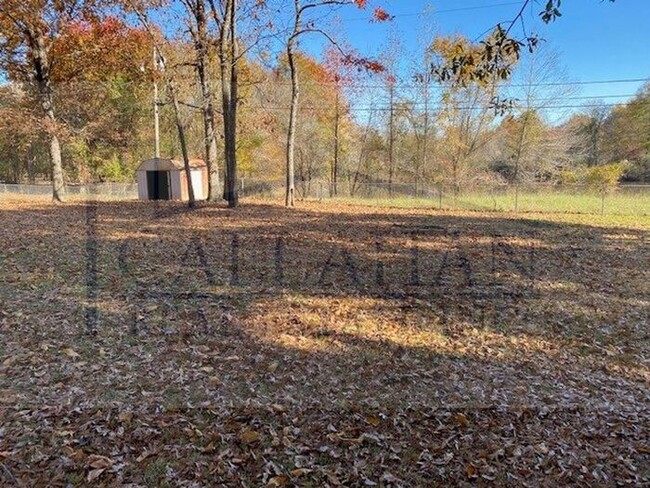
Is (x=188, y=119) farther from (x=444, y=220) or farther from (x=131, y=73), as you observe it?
(x=444, y=220)

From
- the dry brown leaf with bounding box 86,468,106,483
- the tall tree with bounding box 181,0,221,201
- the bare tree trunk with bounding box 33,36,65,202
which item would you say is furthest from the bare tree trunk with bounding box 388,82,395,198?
the dry brown leaf with bounding box 86,468,106,483

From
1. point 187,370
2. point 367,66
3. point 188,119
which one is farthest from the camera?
point 188,119

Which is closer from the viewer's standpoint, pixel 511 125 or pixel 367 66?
pixel 367 66

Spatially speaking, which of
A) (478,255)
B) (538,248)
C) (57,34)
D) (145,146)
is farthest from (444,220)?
(145,146)

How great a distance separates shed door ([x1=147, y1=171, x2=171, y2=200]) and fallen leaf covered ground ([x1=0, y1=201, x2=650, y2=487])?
13.4 meters

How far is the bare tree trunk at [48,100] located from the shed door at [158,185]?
5.66 meters

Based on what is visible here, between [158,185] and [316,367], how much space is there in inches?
746

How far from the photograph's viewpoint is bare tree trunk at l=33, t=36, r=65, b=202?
13328 millimetres

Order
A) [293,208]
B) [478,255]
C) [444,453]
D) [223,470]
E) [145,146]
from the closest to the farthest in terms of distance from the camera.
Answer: [223,470] < [444,453] < [478,255] < [293,208] < [145,146]

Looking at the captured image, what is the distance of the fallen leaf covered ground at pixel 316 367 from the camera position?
2396 millimetres

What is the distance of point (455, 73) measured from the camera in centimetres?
260

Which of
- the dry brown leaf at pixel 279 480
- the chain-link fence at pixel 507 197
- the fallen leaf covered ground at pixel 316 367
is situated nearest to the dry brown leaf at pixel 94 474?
the fallen leaf covered ground at pixel 316 367

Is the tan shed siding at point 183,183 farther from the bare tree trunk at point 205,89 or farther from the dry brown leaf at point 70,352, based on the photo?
the dry brown leaf at point 70,352

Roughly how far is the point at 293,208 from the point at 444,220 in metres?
4.50
